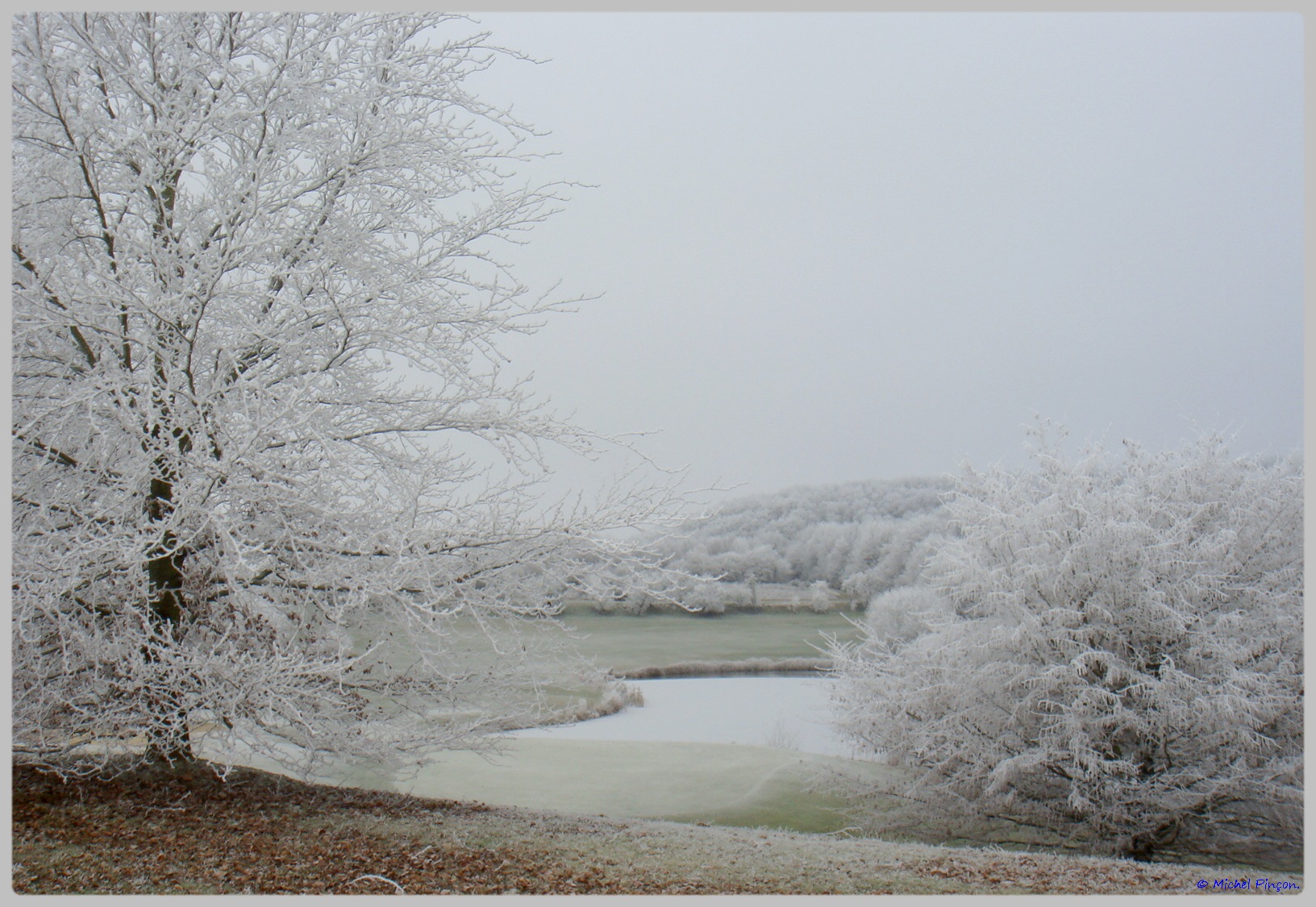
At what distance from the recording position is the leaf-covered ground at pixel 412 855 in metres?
3.36

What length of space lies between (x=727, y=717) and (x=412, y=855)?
244 cm

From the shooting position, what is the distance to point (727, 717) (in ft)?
17.9

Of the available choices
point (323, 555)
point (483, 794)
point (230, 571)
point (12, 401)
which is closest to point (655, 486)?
point (323, 555)

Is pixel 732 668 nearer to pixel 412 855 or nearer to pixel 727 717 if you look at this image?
pixel 727 717

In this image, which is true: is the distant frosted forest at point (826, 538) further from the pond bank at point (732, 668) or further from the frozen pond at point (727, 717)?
the frozen pond at point (727, 717)

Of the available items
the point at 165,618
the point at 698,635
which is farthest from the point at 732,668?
the point at 165,618

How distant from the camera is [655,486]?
13.1 ft

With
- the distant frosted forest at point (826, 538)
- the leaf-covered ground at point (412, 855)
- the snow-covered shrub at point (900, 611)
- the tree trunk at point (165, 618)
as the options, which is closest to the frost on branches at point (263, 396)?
the tree trunk at point (165, 618)

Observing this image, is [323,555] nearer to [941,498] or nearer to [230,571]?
[230,571]

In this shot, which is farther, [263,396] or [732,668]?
[732,668]

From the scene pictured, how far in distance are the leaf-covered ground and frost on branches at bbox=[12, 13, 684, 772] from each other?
0.30 metres

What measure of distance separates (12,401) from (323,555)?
5.08 ft

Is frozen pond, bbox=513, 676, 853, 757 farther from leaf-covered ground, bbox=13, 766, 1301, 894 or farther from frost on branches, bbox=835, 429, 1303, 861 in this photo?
leaf-covered ground, bbox=13, 766, 1301, 894

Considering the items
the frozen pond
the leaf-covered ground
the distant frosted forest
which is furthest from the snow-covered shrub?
the leaf-covered ground
